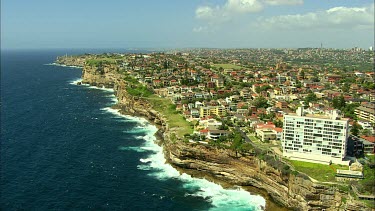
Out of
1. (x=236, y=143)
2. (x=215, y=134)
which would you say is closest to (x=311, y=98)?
(x=215, y=134)

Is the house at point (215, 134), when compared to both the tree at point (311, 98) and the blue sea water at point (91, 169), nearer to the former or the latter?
the blue sea water at point (91, 169)

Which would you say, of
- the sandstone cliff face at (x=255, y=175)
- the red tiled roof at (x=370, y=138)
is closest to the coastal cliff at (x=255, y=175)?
the sandstone cliff face at (x=255, y=175)

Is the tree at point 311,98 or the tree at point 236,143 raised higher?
the tree at point 311,98

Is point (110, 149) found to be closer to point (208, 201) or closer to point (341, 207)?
point (208, 201)

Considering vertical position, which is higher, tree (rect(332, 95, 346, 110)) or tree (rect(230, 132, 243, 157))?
tree (rect(332, 95, 346, 110))

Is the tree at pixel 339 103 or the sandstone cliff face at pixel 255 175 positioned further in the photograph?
the tree at pixel 339 103

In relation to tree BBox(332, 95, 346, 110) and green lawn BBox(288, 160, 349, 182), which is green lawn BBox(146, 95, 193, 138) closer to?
green lawn BBox(288, 160, 349, 182)

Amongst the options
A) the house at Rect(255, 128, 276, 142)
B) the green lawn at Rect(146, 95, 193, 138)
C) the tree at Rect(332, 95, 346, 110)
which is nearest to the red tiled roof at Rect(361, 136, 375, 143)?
the house at Rect(255, 128, 276, 142)

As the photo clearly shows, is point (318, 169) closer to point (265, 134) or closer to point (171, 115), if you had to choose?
point (265, 134)
